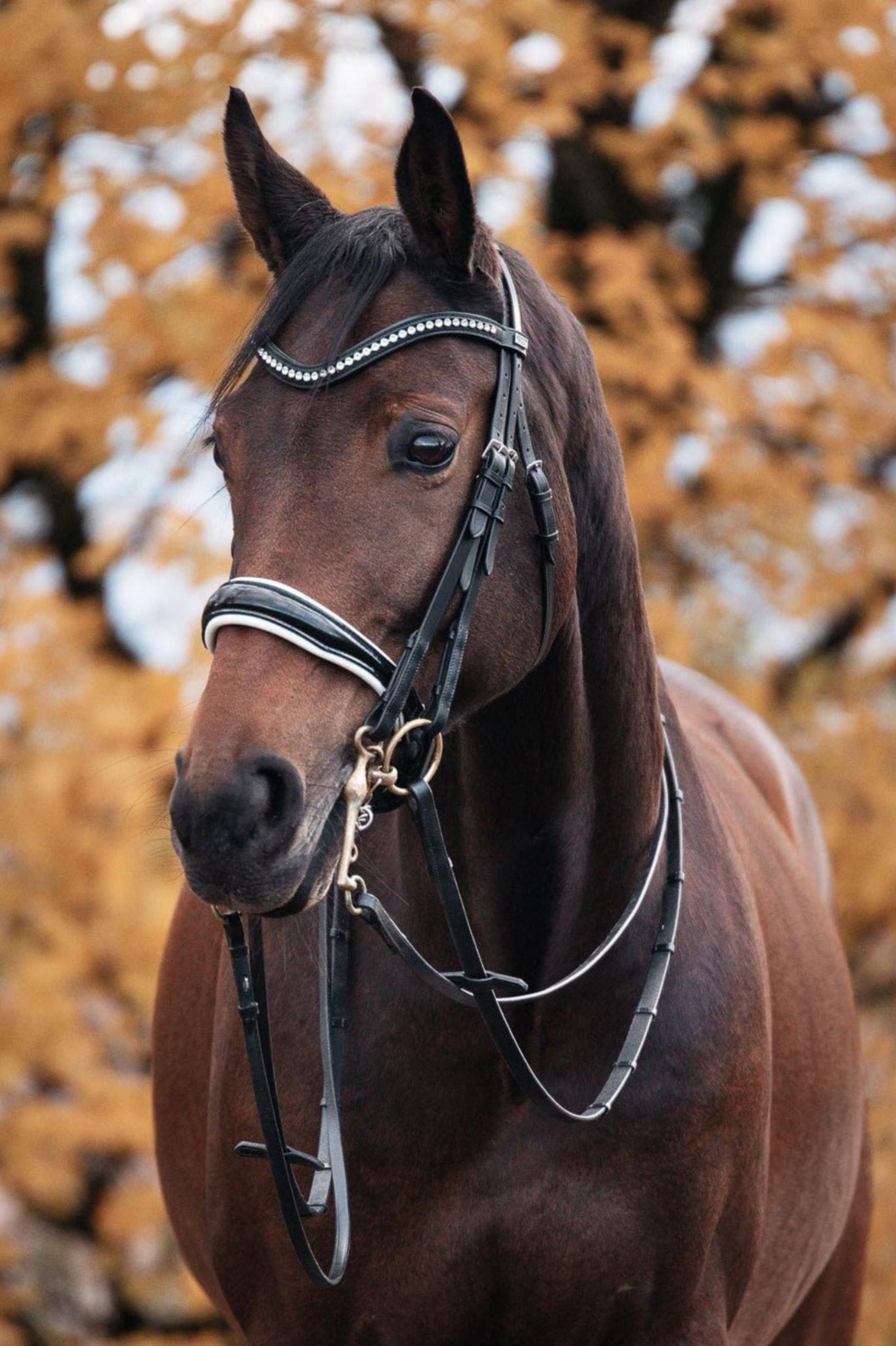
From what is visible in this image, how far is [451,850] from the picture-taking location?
8.77ft

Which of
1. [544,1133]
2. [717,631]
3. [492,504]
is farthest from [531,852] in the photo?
[717,631]

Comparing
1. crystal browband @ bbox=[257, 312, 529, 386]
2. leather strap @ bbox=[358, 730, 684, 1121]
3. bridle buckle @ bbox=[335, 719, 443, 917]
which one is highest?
crystal browband @ bbox=[257, 312, 529, 386]

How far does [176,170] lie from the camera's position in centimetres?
652

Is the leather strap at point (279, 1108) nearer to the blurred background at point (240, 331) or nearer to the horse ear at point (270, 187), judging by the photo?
the horse ear at point (270, 187)

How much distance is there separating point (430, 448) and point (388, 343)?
168 millimetres

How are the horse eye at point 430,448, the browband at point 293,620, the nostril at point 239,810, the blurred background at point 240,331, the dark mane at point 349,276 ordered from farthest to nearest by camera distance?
1. the blurred background at point 240,331
2. the dark mane at point 349,276
3. the horse eye at point 430,448
4. the browband at point 293,620
5. the nostril at point 239,810

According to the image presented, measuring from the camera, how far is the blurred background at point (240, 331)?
20.5ft

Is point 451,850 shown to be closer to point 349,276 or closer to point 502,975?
point 502,975

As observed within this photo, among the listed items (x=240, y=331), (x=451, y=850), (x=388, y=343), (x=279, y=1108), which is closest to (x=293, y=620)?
(x=388, y=343)

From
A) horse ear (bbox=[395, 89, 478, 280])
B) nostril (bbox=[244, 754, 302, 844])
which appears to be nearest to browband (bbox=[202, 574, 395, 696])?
nostril (bbox=[244, 754, 302, 844])

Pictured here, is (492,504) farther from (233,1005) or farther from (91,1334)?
(91,1334)

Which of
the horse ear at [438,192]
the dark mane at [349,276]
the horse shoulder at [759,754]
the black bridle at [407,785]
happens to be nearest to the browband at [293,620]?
the black bridle at [407,785]

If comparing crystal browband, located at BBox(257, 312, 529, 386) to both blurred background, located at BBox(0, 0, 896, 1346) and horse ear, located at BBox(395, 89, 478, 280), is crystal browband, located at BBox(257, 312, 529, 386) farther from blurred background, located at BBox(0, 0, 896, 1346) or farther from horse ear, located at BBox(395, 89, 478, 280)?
blurred background, located at BBox(0, 0, 896, 1346)

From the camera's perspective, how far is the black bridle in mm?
2188
